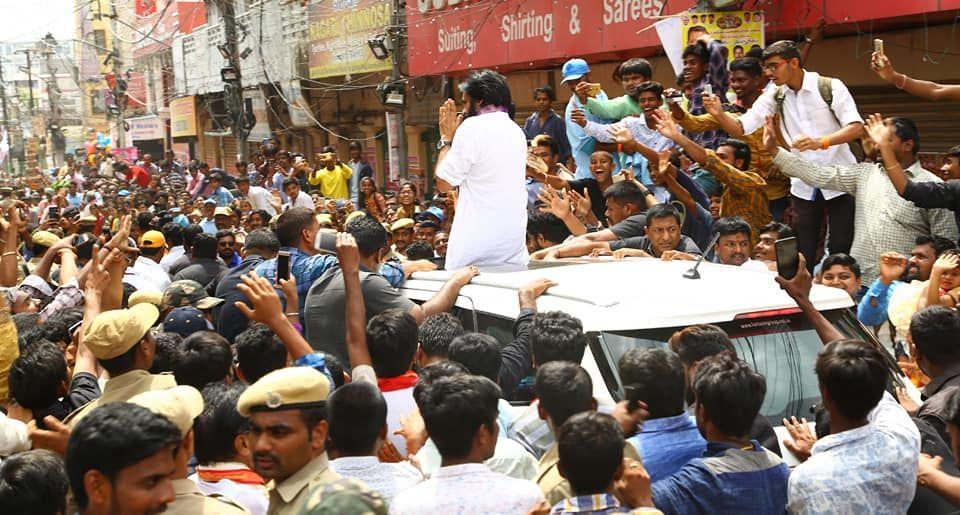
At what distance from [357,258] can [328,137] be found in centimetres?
2421

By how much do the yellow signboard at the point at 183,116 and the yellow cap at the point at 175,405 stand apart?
35.6 meters

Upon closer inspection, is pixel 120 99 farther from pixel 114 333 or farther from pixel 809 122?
pixel 114 333

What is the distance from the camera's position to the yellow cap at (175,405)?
11.1ft

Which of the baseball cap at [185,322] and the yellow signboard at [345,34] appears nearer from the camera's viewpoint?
the baseball cap at [185,322]

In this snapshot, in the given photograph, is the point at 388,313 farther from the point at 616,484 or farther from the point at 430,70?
the point at 430,70

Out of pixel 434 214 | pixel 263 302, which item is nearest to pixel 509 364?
pixel 263 302

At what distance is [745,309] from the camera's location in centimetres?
460

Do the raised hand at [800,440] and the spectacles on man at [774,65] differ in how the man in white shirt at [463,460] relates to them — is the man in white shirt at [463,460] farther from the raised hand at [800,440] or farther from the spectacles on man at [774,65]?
the spectacles on man at [774,65]

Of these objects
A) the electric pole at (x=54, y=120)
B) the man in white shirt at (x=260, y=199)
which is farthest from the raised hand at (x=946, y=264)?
the electric pole at (x=54, y=120)

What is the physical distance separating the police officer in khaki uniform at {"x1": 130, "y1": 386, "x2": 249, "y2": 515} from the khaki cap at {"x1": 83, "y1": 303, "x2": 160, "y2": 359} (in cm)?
107

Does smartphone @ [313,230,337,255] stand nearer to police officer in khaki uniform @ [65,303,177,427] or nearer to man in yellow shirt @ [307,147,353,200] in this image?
police officer in khaki uniform @ [65,303,177,427]

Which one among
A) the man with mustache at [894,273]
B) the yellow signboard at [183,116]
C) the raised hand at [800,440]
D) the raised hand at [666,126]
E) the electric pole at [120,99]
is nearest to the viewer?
the raised hand at [800,440]

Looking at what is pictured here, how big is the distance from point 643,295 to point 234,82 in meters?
23.3

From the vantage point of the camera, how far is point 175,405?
346cm
